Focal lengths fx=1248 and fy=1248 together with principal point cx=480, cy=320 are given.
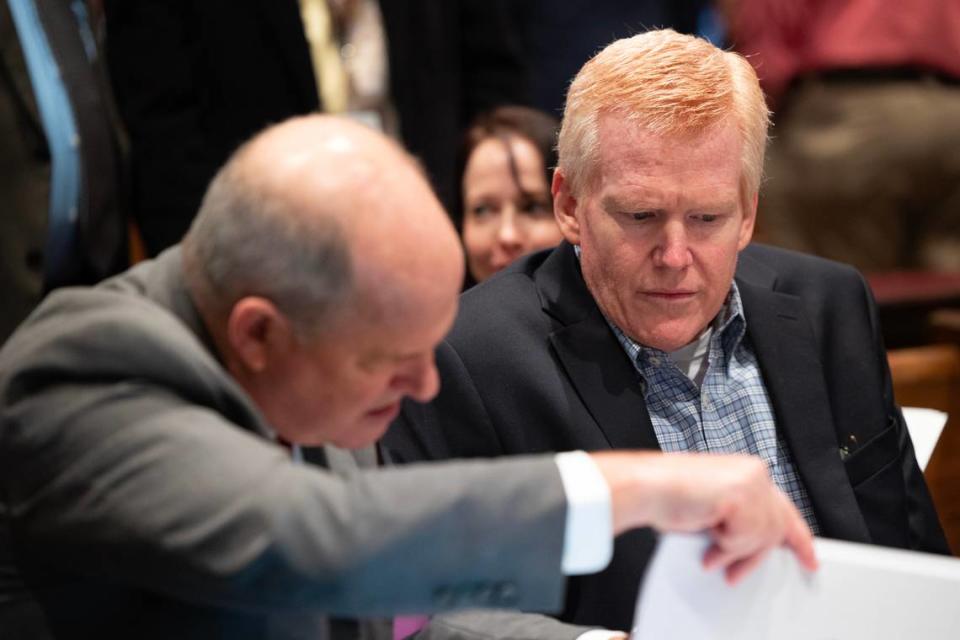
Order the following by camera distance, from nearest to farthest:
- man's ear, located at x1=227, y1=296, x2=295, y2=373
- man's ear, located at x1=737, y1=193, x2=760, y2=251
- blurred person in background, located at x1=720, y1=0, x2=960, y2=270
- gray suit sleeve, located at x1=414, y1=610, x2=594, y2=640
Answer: man's ear, located at x1=227, y1=296, x2=295, y2=373
gray suit sleeve, located at x1=414, y1=610, x2=594, y2=640
man's ear, located at x1=737, y1=193, x2=760, y2=251
blurred person in background, located at x1=720, y1=0, x2=960, y2=270

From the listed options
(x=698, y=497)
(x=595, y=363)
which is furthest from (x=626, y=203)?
(x=698, y=497)

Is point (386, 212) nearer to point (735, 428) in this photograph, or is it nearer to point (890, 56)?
point (735, 428)

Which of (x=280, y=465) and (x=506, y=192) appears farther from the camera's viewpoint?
(x=506, y=192)

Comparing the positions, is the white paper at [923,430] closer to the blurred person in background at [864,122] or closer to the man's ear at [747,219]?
the man's ear at [747,219]

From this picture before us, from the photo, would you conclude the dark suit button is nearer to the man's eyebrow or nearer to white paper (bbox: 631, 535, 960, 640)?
white paper (bbox: 631, 535, 960, 640)

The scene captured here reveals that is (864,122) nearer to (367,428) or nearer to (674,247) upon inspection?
(674,247)

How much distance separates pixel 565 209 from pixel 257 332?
0.87 meters

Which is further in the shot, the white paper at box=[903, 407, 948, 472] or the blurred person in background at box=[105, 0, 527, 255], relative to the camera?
the blurred person in background at box=[105, 0, 527, 255]

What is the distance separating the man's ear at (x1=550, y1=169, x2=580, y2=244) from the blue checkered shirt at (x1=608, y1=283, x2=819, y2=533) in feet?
0.53

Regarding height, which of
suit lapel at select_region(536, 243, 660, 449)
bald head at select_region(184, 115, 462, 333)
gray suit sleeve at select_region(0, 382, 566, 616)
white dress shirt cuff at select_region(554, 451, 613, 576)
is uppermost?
bald head at select_region(184, 115, 462, 333)

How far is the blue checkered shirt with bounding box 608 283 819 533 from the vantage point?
188 centimetres

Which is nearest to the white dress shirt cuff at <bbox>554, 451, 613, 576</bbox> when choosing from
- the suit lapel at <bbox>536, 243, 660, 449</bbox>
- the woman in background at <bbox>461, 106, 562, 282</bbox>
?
the suit lapel at <bbox>536, 243, 660, 449</bbox>

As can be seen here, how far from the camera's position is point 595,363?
187 centimetres

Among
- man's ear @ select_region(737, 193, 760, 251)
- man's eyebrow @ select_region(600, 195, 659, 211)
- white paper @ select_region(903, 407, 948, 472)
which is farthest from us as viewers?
white paper @ select_region(903, 407, 948, 472)
